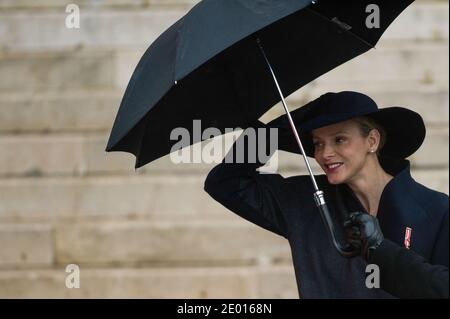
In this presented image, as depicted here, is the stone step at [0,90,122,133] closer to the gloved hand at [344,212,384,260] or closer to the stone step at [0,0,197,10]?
the stone step at [0,0,197,10]

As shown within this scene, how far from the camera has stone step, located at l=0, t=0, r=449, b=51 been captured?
6.71 meters

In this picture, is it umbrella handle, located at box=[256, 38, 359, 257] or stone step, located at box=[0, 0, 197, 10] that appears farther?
stone step, located at box=[0, 0, 197, 10]

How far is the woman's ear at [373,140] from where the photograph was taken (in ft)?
12.2

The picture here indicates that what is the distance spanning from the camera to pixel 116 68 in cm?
670

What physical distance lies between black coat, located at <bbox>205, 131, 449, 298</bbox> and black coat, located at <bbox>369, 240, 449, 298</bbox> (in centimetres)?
22

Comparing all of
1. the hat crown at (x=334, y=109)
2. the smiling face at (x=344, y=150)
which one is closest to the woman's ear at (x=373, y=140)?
the smiling face at (x=344, y=150)

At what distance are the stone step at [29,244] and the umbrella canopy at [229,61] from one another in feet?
9.68

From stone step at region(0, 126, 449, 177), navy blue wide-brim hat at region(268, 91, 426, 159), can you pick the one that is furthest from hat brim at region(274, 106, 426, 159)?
stone step at region(0, 126, 449, 177)

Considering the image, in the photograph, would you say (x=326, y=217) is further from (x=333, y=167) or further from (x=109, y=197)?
(x=109, y=197)

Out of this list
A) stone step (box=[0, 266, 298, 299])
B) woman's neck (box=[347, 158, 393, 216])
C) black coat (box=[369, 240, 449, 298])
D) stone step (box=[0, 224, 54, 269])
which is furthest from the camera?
stone step (box=[0, 224, 54, 269])

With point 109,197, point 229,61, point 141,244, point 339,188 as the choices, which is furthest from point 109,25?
point 339,188

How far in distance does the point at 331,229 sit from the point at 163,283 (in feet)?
10.4

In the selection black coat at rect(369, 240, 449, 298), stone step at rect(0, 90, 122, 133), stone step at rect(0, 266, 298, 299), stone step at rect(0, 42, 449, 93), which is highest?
stone step at rect(0, 42, 449, 93)

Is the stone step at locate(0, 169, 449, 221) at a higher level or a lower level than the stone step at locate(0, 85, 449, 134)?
lower
